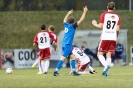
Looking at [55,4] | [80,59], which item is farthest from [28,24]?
[80,59]

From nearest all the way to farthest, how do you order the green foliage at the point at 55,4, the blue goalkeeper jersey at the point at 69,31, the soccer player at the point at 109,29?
the soccer player at the point at 109,29, the blue goalkeeper jersey at the point at 69,31, the green foliage at the point at 55,4

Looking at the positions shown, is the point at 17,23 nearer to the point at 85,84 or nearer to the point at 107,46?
the point at 107,46

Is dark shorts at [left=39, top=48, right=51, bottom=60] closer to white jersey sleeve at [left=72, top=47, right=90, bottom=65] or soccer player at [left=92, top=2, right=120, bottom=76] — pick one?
white jersey sleeve at [left=72, top=47, right=90, bottom=65]

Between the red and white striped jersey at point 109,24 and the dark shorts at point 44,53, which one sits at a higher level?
the red and white striped jersey at point 109,24

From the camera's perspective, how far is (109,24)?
1711cm

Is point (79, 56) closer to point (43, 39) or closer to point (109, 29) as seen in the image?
point (109, 29)

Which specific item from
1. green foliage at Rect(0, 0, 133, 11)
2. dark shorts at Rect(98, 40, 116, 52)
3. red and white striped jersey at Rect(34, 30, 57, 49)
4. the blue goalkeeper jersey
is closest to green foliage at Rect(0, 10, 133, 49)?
green foliage at Rect(0, 0, 133, 11)

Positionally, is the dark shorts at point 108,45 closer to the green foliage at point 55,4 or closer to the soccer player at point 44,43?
the soccer player at point 44,43

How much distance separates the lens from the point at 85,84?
13.7 meters

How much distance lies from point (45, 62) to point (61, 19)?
52.4 ft

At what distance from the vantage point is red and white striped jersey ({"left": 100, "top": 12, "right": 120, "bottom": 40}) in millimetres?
17078

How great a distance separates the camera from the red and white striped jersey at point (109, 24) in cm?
1708

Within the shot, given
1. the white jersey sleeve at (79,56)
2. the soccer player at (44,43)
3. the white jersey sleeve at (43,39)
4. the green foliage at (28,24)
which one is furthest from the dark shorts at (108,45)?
the green foliage at (28,24)

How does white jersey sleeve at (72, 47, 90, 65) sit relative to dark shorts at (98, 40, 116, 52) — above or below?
below
